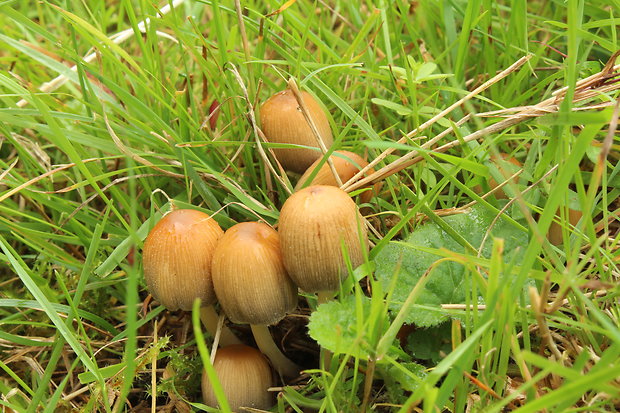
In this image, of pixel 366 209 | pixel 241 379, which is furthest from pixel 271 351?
pixel 366 209

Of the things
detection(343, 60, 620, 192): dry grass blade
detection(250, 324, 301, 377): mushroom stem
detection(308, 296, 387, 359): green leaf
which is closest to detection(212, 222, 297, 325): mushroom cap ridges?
detection(308, 296, 387, 359): green leaf

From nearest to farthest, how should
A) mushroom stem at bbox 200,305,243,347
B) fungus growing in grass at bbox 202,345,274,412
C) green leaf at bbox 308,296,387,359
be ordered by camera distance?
green leaf at bbox 308,296,387,359 → fungus growing in grass at bbox 202,345,274,412 → mushroom stem at bbox 200,305,243,347

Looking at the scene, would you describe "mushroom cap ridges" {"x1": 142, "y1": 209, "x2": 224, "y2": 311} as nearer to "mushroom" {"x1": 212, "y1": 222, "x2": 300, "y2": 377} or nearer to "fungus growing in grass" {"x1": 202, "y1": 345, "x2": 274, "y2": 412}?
"mushroom" {"x1": 212, "y1": 222, "x2": 300, "y2": 377}

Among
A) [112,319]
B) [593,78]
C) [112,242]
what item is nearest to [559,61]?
[593,78]

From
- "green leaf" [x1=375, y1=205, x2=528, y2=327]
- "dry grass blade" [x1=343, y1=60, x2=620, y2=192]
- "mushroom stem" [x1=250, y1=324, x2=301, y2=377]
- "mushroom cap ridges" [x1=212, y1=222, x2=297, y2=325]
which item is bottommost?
"mushroom stem" [x1=250, y1=324, x2=301, y2=377]

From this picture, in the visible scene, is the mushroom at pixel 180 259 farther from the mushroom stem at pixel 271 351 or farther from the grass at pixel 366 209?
the mushroom stem at pixel 271 351

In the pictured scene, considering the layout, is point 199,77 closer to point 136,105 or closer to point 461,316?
point 136,105

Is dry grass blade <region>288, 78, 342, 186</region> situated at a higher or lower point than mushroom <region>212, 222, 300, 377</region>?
higher
